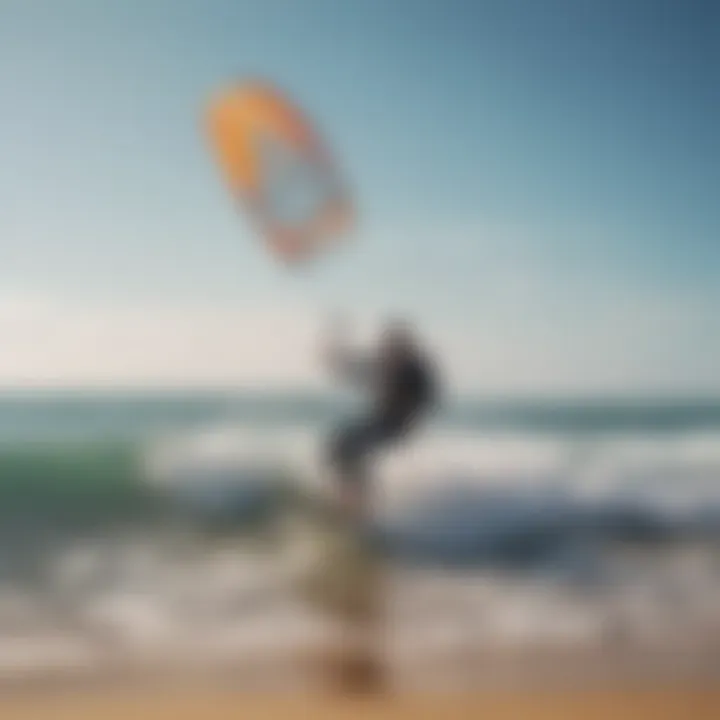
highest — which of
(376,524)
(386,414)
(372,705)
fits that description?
(386,414)

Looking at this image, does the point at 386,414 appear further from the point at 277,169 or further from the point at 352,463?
the point at 277,169

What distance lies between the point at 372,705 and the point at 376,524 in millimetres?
230

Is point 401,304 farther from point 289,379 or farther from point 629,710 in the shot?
point 629,710

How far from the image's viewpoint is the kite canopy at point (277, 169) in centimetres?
158

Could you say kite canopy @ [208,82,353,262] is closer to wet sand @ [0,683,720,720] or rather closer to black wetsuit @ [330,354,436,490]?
black wetsuit @ [330,354,436,490]

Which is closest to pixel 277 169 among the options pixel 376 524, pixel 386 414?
pixel 386 414

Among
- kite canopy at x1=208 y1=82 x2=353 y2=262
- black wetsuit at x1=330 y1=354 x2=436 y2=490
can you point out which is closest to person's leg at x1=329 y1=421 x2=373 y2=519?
black wetsuit at x1=330 y1=354 x2=436 y2=490

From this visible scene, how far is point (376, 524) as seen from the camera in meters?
1.59

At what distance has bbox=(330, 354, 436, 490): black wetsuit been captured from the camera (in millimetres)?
1595

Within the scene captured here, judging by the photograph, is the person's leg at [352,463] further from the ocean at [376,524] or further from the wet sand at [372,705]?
the wet sand at [372,705]

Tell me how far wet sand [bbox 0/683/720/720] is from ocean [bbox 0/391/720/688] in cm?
5

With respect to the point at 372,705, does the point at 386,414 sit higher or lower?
higher

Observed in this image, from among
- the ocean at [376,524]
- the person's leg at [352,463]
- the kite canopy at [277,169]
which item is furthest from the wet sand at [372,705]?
the kite canopy at [277,169]

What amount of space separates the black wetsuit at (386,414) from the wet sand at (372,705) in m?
0.29
